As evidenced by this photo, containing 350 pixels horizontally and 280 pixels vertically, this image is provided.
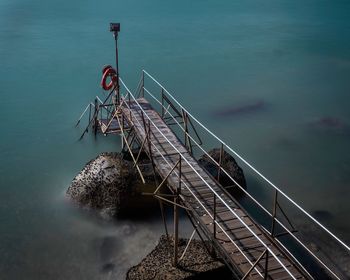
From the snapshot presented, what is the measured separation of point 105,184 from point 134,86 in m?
19.0

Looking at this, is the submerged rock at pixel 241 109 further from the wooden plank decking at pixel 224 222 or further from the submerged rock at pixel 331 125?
the wooden plank decking at pixel 224 222

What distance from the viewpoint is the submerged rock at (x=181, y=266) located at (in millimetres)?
16312

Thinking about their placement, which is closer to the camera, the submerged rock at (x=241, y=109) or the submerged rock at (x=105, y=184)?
the submerged rock at (x=105, y=184)

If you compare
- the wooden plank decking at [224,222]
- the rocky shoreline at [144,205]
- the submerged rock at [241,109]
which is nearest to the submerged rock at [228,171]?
the rocky shoreline at [144,205]

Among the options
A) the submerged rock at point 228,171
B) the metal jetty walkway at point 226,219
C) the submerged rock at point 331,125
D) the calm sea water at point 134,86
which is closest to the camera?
the metal jetty walkway at point 226,219

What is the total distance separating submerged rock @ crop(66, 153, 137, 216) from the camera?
2034 cm

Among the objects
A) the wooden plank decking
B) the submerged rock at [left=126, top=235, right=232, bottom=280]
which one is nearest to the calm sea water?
the submerged rock at [left=126, top=235, right=232, bottom=280]

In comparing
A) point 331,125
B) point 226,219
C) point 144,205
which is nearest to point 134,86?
point 331,125

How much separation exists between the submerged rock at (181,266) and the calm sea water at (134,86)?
3.28 feet

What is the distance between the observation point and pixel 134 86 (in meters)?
38.5

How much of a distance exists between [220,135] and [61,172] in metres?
10.2

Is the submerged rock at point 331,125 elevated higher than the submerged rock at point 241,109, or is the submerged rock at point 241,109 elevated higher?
the submerged rock at point 241,109

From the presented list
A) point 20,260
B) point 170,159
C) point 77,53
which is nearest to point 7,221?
point 20,260

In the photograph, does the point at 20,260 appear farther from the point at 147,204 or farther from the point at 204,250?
the point at 204,250
